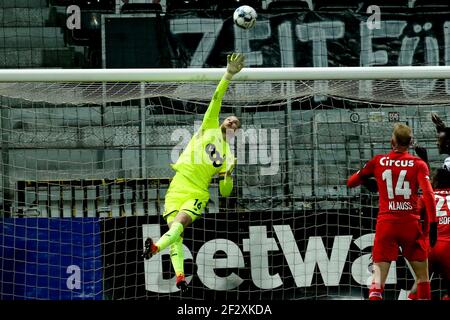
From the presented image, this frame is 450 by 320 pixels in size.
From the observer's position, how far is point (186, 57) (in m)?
11.5

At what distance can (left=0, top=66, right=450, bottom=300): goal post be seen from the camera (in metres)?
8.82

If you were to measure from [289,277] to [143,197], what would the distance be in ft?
5.97

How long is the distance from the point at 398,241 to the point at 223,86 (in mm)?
2057

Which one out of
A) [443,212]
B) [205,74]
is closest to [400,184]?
[443,212]

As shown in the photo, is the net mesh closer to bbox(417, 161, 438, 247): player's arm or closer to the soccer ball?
the soccer ball

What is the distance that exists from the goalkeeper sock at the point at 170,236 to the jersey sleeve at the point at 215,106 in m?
0.99

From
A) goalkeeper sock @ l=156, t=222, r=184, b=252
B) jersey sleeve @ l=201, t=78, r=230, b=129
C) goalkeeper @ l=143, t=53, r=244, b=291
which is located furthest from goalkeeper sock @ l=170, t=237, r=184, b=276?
jersey sleeve @ l=201, t=78, r=230, b=129

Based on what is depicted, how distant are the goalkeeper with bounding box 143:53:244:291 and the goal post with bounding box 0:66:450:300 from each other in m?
0.43

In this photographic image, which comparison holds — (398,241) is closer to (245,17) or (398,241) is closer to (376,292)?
(376,292)

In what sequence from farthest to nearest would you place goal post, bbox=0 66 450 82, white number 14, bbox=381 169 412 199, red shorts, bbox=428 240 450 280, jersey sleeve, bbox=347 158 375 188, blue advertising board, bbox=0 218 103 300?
blue advertising board, bbox=0 218 103 300, goal post, bbox=0 66 450 82, red shorts, bbox=428 240 450 280, jersey sleeve, bbox=347 158 375 188, white number 14, bbox=381 169 412 199

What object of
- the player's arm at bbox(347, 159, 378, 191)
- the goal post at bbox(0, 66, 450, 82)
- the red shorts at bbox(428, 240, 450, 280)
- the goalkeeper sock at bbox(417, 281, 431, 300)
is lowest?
the goalkeeper sock at bbox(417, 281, 431, 300)

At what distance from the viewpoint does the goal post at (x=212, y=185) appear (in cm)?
882

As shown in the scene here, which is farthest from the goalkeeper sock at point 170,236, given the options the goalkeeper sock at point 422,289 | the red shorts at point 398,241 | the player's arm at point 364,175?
the goalkeeper sock at point 422,289
